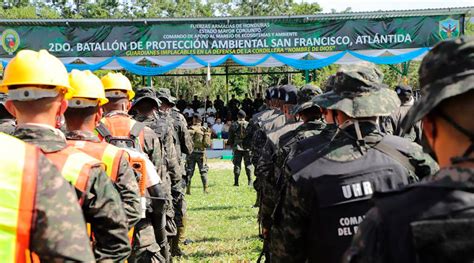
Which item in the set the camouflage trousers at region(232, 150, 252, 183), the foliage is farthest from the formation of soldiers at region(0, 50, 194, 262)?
the foliage

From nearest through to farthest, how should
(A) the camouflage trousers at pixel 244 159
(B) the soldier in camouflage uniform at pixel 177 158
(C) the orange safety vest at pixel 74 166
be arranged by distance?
(C) the orange safety vest at pixel 74 166 < (B) the soldier in camouflage uniform at pixel 177 158 < (A) the camouflage trousers at pixel 244 159

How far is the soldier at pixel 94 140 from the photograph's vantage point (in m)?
3.82

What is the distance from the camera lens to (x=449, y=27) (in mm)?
21125

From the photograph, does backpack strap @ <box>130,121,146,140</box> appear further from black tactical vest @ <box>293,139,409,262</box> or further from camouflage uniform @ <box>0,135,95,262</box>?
camouflage uniform @ <box>0,135,95,262</box>

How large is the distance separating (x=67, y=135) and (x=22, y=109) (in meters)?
1.10

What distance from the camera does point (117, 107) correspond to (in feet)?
19.1

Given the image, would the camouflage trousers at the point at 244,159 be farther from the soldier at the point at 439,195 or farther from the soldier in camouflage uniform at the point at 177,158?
the soldier at the point at 439,195

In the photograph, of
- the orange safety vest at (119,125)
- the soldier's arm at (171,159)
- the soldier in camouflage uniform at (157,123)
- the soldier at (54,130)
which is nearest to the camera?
the soldier at (54,130)

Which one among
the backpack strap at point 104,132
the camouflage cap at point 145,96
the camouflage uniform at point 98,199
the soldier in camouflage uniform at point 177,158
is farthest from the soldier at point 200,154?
the camouflage uniform at point 98,199

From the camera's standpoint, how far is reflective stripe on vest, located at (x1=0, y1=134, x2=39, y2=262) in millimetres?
1972

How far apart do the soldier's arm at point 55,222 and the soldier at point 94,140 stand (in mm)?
1697

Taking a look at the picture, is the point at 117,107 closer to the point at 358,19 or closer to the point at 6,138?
the point at 6,138

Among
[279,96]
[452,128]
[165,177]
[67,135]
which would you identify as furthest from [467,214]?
[279,96]

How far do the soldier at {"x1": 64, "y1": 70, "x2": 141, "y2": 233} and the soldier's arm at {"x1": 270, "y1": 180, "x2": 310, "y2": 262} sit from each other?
0.99 m
